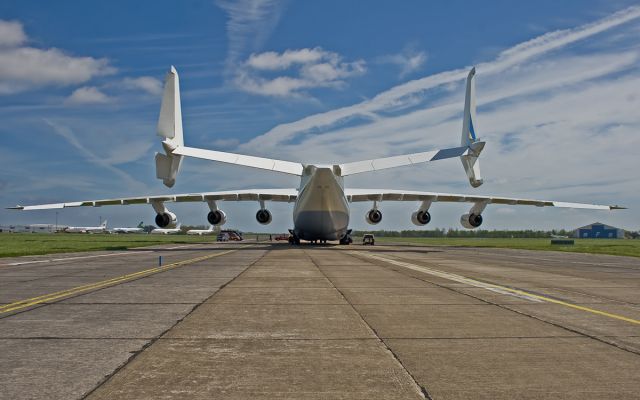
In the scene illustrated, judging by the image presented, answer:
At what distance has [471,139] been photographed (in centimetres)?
3369

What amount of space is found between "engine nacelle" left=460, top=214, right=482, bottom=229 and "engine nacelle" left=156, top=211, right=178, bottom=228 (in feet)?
66.7

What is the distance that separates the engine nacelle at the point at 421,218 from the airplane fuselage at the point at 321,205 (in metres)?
8.40

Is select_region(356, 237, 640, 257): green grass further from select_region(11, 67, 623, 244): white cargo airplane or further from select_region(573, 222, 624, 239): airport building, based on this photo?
select_region(573, 222, 624, 239): airport building

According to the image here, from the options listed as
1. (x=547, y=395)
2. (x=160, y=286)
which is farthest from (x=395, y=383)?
(x=160, y=286)

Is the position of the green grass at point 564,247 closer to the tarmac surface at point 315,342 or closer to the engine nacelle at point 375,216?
the engine nacelle at point 375,216

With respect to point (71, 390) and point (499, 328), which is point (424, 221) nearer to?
point (499, 328)

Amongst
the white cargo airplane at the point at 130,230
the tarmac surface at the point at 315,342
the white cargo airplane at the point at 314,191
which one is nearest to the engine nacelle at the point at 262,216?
the white cargo airplane at the point at 314,191

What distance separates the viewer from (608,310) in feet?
28.8

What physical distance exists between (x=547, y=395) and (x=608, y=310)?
5365 millimetres

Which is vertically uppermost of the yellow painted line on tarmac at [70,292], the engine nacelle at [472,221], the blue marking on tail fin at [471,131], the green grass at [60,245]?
the blue marking on tail fin at [471,131]

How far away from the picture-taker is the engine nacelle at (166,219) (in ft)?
123

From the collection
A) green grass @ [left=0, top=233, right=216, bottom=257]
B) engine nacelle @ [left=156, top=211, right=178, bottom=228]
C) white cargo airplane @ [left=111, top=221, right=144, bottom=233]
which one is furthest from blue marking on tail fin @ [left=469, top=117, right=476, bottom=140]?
white cargo airplane @ [left=111, top=221, right=144, bottom=233]

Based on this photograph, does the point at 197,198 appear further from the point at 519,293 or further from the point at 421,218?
the point at 519,293

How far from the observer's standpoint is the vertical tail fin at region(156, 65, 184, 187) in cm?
2814
